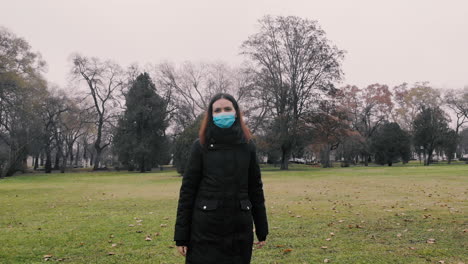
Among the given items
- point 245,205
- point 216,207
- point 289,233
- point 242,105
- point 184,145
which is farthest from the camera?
point 242,105

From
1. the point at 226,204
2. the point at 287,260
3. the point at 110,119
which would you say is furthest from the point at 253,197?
the point at 110,119

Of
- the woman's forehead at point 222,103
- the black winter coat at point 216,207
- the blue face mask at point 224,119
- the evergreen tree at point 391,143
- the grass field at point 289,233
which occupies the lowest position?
the grass field at point 289,233

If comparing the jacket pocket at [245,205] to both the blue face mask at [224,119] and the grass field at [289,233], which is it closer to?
the blue face mask at [224,119]

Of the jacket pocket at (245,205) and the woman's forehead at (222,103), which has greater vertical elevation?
the woman's forehead at (222,103)

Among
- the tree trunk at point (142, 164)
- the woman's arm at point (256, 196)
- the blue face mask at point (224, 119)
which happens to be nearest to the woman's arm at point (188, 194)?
the blue face mask at point (224, 119)

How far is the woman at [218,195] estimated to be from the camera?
3.28 m

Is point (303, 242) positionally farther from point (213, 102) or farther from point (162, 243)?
point (213, 102)

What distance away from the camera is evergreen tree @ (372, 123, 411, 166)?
54.4 m

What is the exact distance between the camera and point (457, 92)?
63.6 m

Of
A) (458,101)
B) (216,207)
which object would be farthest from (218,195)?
(458,101)

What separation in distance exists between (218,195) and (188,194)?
0.30 meters

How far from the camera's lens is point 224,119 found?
3439 mm

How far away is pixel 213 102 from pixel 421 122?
6124 centimetres

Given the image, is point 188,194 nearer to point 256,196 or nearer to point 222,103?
point 256,196
